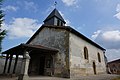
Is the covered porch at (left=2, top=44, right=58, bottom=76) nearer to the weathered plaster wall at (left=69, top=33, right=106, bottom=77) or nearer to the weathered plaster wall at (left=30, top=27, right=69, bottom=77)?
the weathered plaster wall at (left=30, top=27, right=69, bottom=77)

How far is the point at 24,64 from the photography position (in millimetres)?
8883

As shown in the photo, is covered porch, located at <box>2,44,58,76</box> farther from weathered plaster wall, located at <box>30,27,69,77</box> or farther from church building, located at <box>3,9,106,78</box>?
weathered plaster wall, located at <box>30,27,69,77</box>

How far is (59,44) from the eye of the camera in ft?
41.2

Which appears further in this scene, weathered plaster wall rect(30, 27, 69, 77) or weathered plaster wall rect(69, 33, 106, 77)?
weathered plaster wall rect(69, 33, 106, 77)

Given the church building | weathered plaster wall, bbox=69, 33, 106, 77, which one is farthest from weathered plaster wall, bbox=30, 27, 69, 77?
weathered plaster wall, bbox=69, 33, 106, 77

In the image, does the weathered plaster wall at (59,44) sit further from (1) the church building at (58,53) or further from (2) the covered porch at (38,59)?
(2) the covered porch at (38,59)

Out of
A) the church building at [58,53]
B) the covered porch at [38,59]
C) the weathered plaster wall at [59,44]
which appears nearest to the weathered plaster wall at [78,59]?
the church building at [58,53]

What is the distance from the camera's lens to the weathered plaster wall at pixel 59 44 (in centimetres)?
1154

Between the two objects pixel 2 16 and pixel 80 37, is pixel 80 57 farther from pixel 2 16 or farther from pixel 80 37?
pixel 2 16

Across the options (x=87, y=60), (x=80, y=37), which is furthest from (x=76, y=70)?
(x=80, y=37)

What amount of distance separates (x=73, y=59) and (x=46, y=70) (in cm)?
314

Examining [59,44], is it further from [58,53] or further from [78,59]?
[78,59]

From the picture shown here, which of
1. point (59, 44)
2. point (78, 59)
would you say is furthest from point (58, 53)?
point (78, 59)

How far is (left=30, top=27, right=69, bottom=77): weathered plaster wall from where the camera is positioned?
11.5 m
